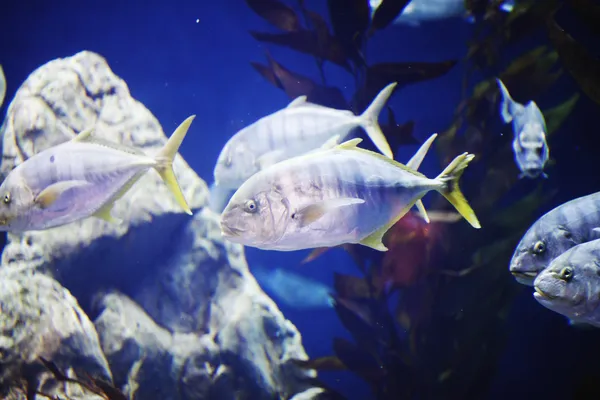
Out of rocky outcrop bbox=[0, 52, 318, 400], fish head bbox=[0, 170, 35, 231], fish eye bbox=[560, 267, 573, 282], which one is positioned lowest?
rocky outcrop bbox=[0, 52, 318, 400]

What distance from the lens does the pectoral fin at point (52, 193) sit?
2248 millimetres

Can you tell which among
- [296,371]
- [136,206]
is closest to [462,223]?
[296,371]

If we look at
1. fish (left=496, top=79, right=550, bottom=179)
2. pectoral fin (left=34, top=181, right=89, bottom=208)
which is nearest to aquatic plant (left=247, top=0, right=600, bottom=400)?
fish (left=496, top=79, right=550, bottom=179)

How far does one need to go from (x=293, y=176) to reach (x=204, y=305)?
10.1ft

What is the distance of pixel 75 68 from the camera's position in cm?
471

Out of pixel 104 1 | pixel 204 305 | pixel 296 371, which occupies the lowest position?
pixel 296 371

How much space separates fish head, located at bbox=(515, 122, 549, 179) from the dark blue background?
323 centimetres

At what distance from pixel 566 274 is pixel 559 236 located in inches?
19.6

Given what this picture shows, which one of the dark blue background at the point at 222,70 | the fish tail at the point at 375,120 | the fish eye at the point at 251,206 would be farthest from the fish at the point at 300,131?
the dark blue background at the point at 222,70

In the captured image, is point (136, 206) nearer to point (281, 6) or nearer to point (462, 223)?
point (281, 6)

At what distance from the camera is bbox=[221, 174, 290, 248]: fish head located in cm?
178

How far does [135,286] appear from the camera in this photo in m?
4.41

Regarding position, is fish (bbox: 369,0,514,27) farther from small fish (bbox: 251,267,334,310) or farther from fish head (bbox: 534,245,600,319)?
fish head (bbox: 534,245,600,319)

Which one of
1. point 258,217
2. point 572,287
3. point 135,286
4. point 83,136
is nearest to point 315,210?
point 258,217
